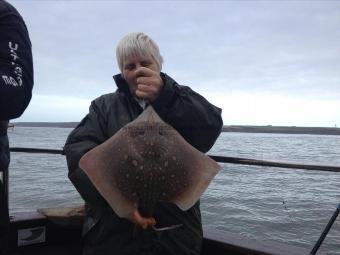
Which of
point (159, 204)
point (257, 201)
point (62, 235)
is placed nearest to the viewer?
point (159, 204)

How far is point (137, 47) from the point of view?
94.3 inches

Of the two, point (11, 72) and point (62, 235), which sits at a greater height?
point (11, 72)

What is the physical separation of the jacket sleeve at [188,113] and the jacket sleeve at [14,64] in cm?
77

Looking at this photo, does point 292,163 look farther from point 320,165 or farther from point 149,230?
point 149,230

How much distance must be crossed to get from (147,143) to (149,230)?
661mm

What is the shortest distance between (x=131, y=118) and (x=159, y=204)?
603mm

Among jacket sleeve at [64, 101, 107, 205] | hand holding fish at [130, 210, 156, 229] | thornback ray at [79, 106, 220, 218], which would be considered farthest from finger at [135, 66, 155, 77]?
hand holding fish at [130, 210, 156, 229]

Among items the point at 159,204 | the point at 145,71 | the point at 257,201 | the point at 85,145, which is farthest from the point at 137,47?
the point at 257,201

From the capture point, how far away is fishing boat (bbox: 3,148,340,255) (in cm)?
327

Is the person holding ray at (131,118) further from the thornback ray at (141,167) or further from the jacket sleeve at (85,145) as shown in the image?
the thornback ray at (141,167)

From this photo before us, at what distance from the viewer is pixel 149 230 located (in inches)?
92.1

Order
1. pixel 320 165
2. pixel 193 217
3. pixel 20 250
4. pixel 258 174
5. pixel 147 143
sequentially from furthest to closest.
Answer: pixel 258 174, pixel 20 250, pixel 320 165, pixel 193 217, pixel 147 143

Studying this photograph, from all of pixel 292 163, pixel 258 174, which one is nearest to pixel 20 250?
pixel 292 163

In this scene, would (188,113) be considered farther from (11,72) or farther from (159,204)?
(11,72)
